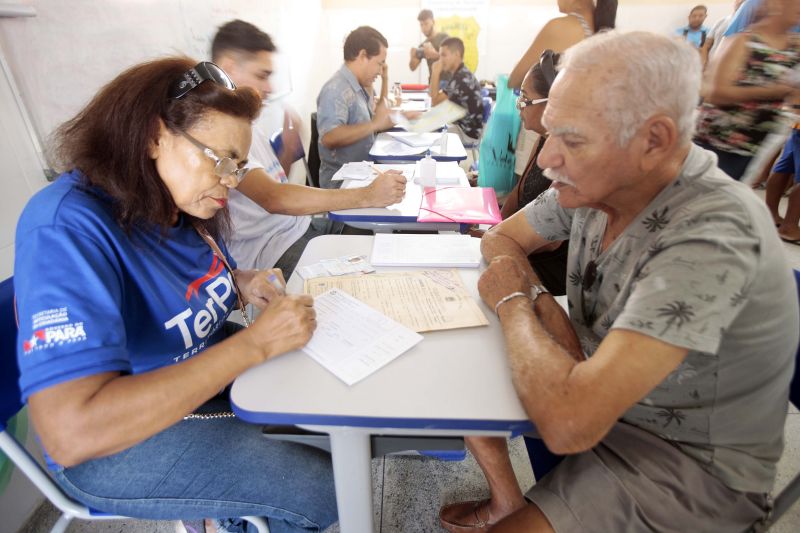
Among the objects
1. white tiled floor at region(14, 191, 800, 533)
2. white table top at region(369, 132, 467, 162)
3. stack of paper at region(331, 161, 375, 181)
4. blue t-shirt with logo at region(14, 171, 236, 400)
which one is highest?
blue t-shirt with logo at region(14, 171, 236, 400)

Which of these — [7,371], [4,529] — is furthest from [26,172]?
[4,529]

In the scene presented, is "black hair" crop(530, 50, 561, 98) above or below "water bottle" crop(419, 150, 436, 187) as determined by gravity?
above

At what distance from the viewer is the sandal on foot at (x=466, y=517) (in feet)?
4.11

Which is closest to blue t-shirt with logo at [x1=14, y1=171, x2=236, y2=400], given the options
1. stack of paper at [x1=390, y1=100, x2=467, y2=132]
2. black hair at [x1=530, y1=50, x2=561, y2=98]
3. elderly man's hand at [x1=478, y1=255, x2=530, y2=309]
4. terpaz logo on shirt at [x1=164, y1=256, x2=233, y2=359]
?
terpaz logo on shirt at [x1=164, y1=256, x2=233, y2=359]

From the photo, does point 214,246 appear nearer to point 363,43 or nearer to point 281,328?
point 281,328

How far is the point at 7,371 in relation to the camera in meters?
0.80

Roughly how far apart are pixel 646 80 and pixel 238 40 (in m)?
1.74

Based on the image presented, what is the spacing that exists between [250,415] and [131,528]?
1105 mm

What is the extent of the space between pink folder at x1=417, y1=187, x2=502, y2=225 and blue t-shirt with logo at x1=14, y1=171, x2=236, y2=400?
0.97 meters

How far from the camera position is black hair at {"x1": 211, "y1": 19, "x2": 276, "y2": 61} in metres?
1.85

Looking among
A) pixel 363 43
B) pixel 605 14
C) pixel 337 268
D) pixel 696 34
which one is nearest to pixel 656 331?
pixel 337 268

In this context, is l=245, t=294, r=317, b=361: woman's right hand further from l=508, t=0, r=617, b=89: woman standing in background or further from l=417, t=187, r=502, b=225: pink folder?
l=508, t=0, r=617, b=89: woman standing in background

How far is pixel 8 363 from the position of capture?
2.66 feet

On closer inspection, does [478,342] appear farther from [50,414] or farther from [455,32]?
[455,32]
